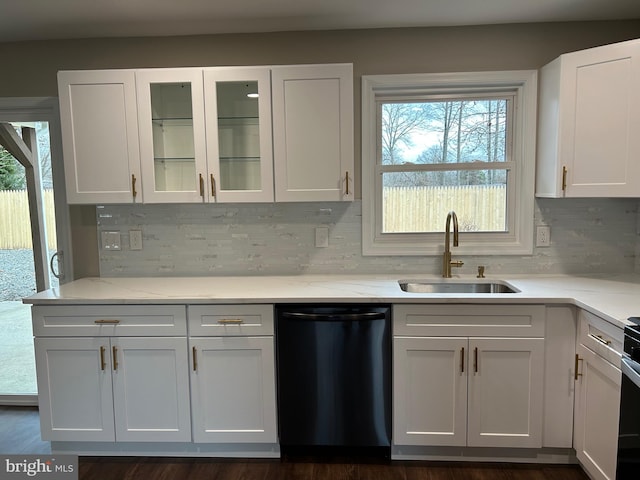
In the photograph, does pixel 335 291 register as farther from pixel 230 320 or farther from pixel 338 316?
pixel 230 320

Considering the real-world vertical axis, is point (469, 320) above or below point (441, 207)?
below

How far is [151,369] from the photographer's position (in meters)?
2.21

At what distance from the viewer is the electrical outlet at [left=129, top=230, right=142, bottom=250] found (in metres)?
2.71

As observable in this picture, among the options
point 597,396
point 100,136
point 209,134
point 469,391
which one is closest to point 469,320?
point 469,391

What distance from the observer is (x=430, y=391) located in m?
2.15

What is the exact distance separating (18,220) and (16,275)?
1.25ft

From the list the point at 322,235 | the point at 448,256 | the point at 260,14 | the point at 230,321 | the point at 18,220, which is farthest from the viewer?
the point at 18,220

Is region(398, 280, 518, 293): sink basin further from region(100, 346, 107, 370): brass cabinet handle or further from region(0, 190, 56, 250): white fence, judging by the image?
region(0, 190, 56, 250): white fence

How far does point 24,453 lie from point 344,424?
1.77 m

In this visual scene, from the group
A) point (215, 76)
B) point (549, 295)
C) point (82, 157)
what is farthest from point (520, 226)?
point (82, 157)

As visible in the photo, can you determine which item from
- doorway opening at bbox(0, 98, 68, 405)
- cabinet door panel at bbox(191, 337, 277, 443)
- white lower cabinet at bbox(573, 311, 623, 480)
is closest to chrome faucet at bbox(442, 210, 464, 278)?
white lower cabinet at bbox(573, 311, 623, 480)

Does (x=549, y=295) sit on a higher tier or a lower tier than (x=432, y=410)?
higher

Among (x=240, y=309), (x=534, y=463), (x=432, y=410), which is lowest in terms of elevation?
(x=534, y=463)

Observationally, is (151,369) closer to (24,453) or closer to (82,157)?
(24,453)
